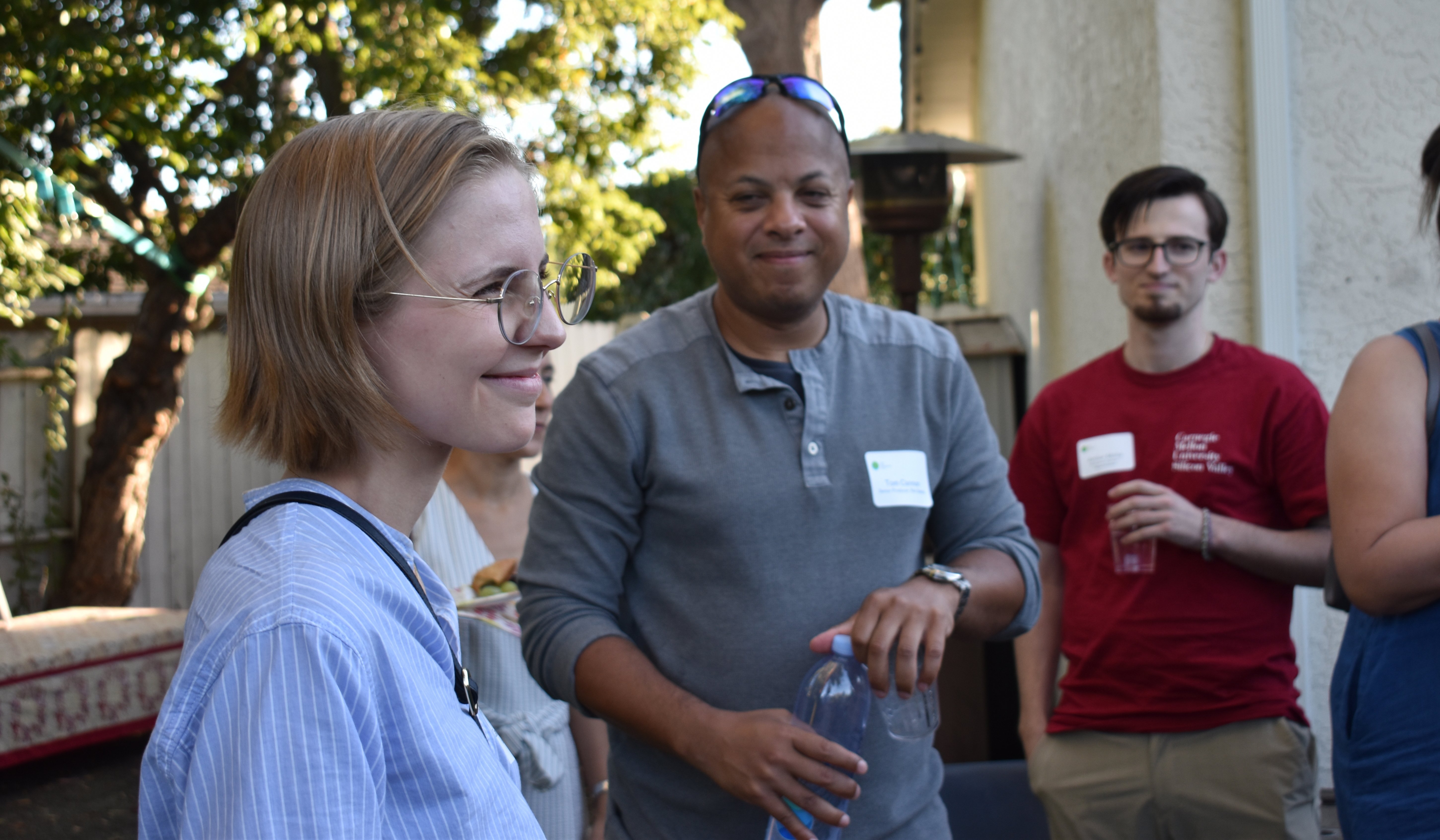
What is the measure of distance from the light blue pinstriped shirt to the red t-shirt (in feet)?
6.98

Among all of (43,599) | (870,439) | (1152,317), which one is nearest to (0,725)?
(43,599)

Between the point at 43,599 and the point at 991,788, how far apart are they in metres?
6.88

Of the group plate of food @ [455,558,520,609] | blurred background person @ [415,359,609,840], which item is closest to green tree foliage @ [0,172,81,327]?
blurred background person @ [415,359,609,840]

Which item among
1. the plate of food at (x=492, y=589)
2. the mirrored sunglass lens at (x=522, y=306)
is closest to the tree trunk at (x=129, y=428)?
the plate of food at (x=492, y=589)

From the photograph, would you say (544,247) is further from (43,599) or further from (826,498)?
(43,599)

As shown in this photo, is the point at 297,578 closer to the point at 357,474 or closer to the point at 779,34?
the point at 357,474

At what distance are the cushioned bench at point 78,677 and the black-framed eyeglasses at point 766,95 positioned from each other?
4.14 meters

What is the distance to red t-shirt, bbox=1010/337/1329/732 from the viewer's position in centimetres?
253

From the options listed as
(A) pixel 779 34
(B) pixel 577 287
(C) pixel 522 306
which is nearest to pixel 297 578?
(C) pixel 522 306

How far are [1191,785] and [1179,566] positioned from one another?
0.54 m

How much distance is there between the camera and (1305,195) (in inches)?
123

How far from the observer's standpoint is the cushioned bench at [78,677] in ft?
15.1

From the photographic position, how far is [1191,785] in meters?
2.51

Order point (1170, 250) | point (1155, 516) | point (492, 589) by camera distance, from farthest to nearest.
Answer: point (1170, 250)
point (492, 589)
point (1155, 516)
